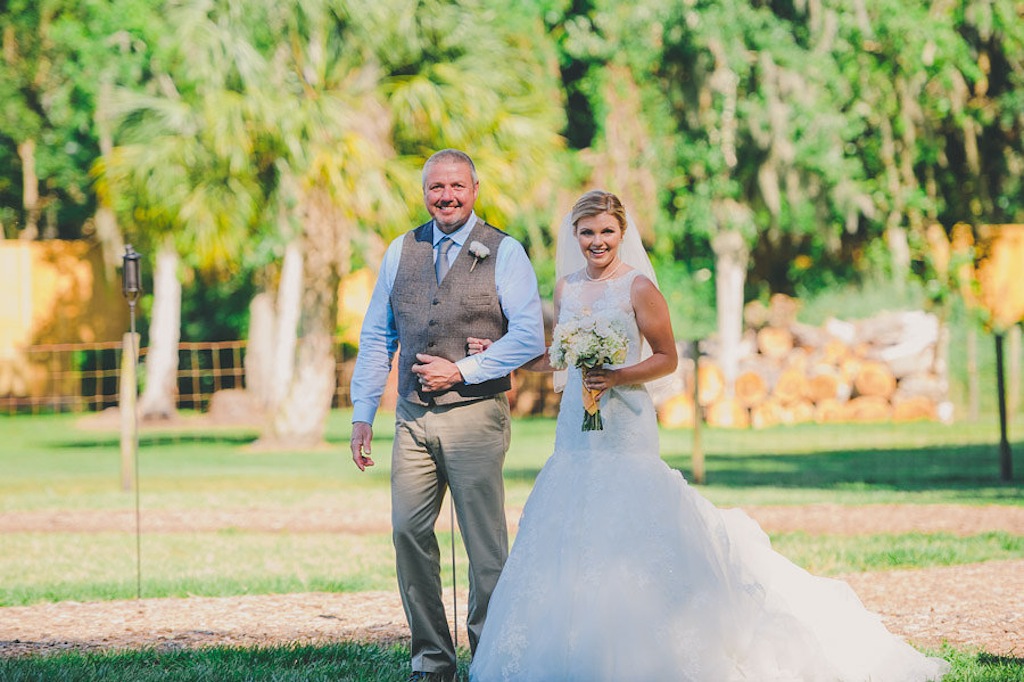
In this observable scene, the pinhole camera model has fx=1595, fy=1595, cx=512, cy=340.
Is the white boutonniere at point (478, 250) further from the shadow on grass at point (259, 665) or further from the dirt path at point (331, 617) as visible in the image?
the dirt path at point (331, 617)

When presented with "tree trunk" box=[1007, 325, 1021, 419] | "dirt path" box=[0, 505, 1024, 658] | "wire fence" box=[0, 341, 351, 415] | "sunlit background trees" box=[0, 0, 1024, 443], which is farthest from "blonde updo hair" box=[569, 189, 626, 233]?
"wire fence" box=[0, 341, 351, 415]

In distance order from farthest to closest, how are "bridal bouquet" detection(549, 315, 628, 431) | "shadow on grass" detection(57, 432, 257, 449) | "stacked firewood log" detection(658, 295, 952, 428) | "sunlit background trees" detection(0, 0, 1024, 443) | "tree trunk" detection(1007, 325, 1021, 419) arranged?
"stacked firewood log" detection(658, 295, 952, 428), "tree trunk" detection(1007, 325, 1021, 419), "shadow on grass" detection(57, 432, 257, 449), "sunlit background trees" detection(0, 0, 1024, 443), "bridal bouquet" detection(549, 315, 628, 431)

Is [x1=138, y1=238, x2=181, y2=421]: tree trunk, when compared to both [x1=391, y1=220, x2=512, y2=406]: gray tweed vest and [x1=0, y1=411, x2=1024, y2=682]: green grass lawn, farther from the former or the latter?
[x1=391, y1=220, x2=512, y2=406]: gray tweed vest

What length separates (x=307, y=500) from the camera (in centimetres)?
1517

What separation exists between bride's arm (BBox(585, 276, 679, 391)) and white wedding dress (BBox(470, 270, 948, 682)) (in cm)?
5

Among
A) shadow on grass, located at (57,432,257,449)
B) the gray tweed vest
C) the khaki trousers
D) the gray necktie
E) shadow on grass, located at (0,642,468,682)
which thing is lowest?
shadow on grass, located at (0,642,468,682)

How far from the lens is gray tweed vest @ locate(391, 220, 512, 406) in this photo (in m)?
5.77

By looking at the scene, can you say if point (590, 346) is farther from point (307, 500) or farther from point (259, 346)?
point (259, 346)

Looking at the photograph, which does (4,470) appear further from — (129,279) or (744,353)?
(744,353)

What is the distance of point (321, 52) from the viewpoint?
20.4 meters

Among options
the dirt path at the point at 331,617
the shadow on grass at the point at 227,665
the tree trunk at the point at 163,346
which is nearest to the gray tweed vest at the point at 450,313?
the shadow on grass at the point at 227,665

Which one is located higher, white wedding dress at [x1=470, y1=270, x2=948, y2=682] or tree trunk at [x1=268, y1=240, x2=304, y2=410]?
tree trunk at [x1=268, y1=240, x2=304, y2=410]

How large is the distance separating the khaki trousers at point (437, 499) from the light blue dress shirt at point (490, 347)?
0.59ft

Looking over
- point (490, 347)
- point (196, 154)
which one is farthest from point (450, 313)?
point (196, 154)
